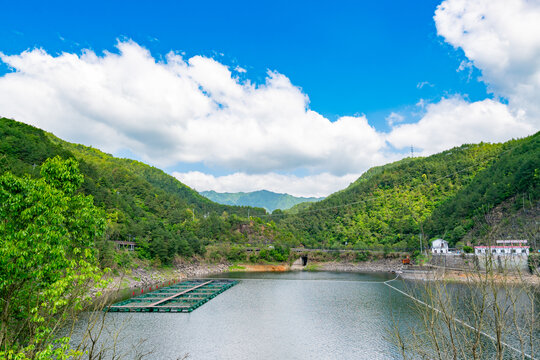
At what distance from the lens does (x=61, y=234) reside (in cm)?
909

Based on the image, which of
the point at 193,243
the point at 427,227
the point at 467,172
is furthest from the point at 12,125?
the point at 467,172

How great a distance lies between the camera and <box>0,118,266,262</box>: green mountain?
50.7m

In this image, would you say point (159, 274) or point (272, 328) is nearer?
point (272, 328)

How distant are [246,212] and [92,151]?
2469 inches

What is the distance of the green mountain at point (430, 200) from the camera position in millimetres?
57875

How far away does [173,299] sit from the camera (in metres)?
33.5

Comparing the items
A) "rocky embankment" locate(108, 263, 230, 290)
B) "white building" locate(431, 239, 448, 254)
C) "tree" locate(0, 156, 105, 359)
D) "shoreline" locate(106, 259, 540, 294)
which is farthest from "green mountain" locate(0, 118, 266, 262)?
"white building" locate(431, 239, 448, 254)

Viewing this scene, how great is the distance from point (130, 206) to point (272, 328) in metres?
54.5

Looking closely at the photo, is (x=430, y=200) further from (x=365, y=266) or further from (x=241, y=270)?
(x=241, y=270)

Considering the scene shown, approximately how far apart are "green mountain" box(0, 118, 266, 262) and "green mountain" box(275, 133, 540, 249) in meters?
25.4

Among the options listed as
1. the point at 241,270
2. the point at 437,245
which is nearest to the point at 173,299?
the point at 241,270

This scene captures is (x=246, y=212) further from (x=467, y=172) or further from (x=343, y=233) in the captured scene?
(x=467, y=172)

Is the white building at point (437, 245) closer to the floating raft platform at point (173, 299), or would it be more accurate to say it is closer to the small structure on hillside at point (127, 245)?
the floating raft platform at point (173, 299)

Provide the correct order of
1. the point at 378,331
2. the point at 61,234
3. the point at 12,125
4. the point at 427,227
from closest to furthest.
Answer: the point at 61,234, the point at 378,331, the point at 12,125, the point at 427,227
